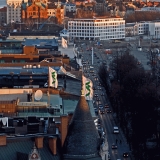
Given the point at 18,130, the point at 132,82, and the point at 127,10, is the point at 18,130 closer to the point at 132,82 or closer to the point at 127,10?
the point at 132,82

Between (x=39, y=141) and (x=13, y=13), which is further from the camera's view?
(x=13, y=13)

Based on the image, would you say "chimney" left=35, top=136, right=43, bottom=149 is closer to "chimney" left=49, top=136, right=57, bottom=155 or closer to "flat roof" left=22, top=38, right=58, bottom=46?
"chimney" left=49, top=136, right=57, bottom=155

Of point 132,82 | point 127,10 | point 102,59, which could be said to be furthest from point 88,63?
point 127,10

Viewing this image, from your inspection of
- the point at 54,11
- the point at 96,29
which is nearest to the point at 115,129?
the point at 96,29

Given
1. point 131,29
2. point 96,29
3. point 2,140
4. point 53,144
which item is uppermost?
point 2,140

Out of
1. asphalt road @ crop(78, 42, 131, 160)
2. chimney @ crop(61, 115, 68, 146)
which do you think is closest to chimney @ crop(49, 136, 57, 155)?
chimney @ crop(61, 115, 68, 146)

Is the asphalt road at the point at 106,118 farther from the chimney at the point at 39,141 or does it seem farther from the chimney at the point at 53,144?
the chimney at the point at 39,141

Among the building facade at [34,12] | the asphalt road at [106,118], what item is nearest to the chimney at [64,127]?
the asphalt road at [106,118]

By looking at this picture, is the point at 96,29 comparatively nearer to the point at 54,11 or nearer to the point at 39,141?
the point at 54,11
